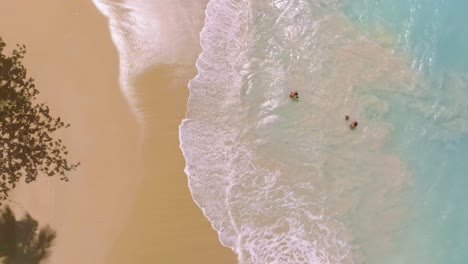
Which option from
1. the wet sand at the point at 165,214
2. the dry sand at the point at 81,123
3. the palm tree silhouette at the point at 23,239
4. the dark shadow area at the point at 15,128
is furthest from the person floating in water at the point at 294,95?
the palm tree silhouette at the point at 23,239

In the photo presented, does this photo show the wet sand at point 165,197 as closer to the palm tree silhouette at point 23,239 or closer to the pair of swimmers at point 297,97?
the palm tree silhouette at point 23,239

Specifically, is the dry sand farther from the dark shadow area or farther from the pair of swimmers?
the pair of swimmers

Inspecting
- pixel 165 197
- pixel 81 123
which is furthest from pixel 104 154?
pixel 165 197

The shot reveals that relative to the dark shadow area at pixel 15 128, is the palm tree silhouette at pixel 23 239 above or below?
below

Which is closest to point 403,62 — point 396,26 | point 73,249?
point 396,26

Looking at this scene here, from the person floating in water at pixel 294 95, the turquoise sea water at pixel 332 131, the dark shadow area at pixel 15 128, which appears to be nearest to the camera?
the dark shadow area at pixel 15 128

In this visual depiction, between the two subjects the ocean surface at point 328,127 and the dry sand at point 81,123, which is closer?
the dry sand at point 81,123

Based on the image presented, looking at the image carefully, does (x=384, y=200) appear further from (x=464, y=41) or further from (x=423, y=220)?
(x=464, y=41)

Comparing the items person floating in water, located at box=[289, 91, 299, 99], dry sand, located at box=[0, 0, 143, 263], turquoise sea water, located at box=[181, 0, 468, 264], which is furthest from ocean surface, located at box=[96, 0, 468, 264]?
dry sand, located at box=[0, 0, 143, 263]
